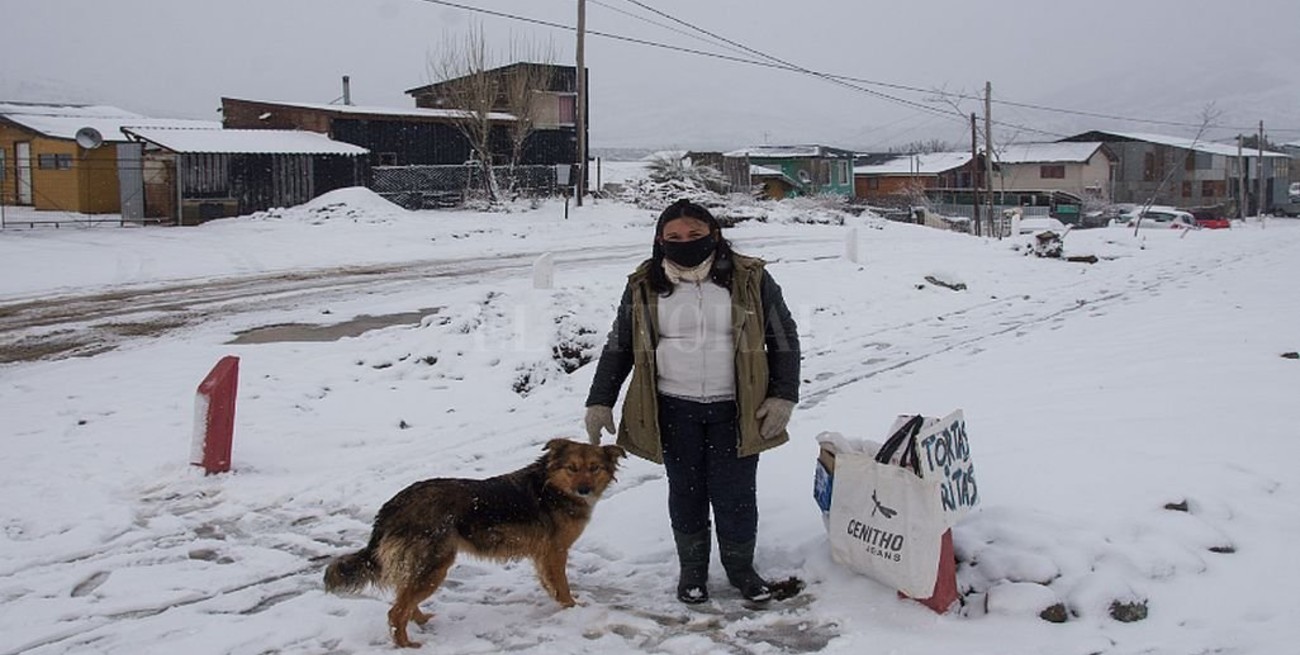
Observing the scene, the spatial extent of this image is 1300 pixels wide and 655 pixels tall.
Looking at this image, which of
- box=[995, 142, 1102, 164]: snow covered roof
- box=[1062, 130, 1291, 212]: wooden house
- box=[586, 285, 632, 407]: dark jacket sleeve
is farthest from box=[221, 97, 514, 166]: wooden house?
box=[1062, 130, 1291, 212]: wooden house

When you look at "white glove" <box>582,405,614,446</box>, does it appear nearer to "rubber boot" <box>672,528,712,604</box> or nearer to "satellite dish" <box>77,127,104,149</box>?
"rubber boot" <box>672,528,712,604</box>

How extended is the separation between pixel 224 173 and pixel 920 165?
194 ft

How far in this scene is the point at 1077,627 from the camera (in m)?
4.20

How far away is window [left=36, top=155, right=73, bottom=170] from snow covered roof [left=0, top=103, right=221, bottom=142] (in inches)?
28.2

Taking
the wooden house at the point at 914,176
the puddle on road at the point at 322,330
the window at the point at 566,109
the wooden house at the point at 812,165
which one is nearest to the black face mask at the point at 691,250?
the puddle on road at the point at 322,330

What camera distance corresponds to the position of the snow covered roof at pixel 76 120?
33.4m

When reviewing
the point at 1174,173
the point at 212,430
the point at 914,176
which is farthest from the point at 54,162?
the point at 1174,173

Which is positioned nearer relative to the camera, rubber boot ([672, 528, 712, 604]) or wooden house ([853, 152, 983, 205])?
rubber boot ([672, 528, 712, 604])

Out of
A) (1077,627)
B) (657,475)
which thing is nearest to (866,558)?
(1077,627)

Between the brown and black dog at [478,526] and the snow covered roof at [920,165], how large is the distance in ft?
239

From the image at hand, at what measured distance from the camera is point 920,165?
78250 mm

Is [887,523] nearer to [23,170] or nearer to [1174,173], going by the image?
[23,170]

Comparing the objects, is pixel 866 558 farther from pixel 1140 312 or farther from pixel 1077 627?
pixel 1140 312

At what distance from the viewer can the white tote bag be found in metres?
4.35
